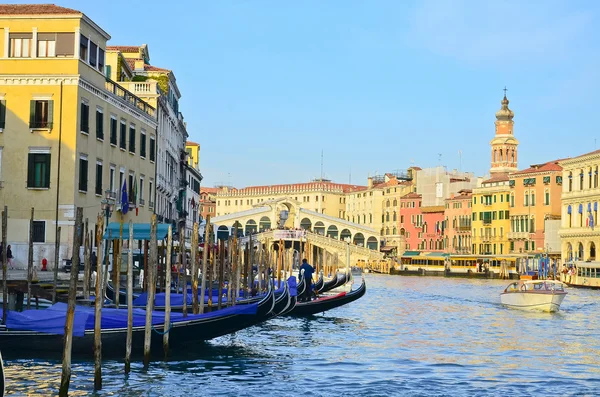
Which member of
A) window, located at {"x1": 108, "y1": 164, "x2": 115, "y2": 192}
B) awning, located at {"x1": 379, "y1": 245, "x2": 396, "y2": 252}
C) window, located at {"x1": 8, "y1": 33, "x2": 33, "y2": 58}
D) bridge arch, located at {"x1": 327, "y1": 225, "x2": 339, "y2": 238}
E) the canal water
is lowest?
the canal water

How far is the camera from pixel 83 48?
79.5ft

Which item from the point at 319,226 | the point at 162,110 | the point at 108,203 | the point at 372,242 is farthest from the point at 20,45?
the point at 319,226

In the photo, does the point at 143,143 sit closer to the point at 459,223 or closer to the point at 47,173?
the point at 47,173

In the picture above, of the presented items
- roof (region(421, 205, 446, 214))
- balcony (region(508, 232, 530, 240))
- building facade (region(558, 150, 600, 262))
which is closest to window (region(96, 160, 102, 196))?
building facade (region(558, 150, 600, 262))

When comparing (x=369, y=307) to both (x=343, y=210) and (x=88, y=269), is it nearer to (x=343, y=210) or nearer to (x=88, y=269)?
(x=88, y=269)

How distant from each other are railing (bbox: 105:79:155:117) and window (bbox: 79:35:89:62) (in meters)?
1.64

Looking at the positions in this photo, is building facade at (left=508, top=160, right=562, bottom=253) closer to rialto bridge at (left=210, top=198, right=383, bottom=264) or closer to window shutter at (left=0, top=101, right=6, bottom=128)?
rialto bridge at (left=210, top=198, right=383, bottom=264)

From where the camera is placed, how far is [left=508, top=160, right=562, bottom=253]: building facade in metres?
59.1

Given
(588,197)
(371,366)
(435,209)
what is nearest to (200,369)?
(371,366)

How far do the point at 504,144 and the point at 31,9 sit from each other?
54.4m

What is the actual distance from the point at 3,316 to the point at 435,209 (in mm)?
63734

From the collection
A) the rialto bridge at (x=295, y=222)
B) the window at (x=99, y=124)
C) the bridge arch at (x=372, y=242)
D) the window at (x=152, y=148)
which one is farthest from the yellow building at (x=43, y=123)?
the bridge arch at (x=372, y=242)

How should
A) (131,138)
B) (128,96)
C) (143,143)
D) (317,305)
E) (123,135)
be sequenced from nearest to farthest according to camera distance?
(317,305)
(123,135)
(128,96)
(131,138)
(143,143)

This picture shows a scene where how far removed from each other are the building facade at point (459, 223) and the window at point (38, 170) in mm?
49830
